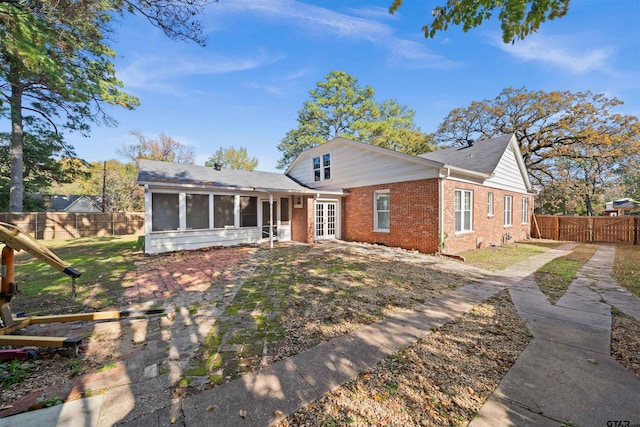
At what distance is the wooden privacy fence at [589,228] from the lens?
13.4 metres

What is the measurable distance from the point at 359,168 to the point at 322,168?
2958mm

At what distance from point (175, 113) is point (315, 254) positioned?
15.9m

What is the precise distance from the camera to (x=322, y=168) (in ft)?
48.9

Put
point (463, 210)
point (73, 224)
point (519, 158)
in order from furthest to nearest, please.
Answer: point (73, 224), point (519, 158), point (463, 210)

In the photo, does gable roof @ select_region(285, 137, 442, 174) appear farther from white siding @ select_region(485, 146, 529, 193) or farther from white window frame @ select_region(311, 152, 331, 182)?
white siding @ select_region(485, 146, 529, 193)

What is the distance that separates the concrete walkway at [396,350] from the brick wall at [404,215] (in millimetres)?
5871

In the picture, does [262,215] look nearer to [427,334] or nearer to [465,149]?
[427,334]

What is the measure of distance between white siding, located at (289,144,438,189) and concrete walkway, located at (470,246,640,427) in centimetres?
635

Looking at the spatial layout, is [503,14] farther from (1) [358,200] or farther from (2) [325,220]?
(2) [325,220]

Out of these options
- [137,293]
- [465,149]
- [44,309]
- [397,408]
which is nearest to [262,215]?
[137,293]

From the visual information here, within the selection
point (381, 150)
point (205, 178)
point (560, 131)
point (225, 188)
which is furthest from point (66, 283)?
point (560, 131)

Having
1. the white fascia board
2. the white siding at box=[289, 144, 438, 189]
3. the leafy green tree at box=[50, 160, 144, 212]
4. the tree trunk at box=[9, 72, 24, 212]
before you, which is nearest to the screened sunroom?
the white siding at box=[289, 144, 438, 189]

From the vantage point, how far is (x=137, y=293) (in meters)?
5.34

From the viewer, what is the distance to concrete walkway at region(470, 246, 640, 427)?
2080mm
